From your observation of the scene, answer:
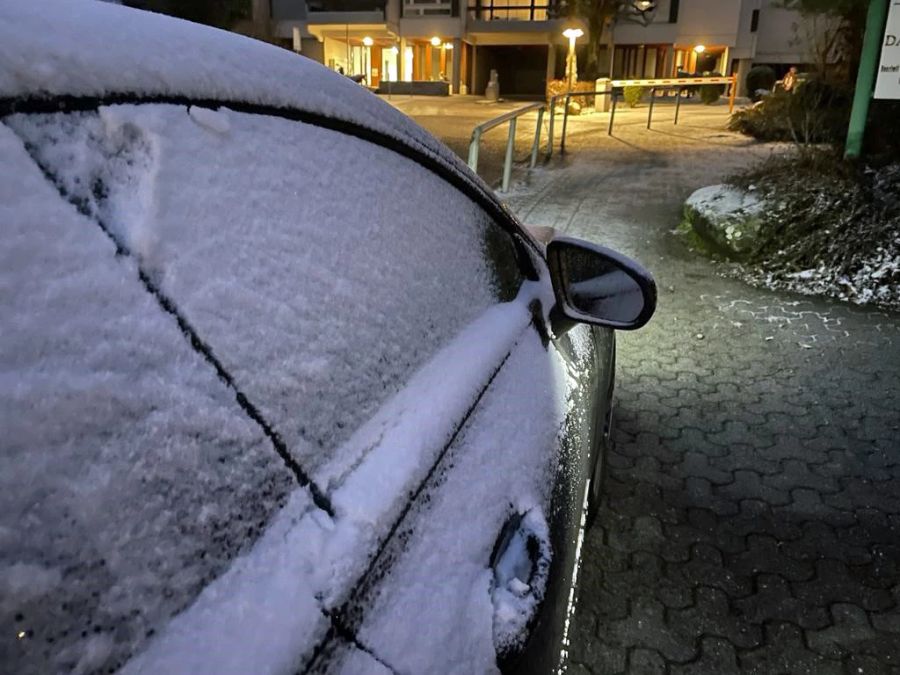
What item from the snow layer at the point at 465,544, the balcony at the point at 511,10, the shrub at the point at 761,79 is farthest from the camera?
the balcony at the point at 511,10

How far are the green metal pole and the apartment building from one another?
100ft

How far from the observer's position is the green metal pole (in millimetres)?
6785

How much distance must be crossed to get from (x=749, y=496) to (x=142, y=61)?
10.0 ft

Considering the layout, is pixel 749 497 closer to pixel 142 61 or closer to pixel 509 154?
pixel 142 61

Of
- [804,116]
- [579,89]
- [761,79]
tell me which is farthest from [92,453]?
[761,79]

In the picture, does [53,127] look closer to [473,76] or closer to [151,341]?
[151,341]

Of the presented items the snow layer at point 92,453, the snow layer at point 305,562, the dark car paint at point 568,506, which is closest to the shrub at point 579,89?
the dark car paint at point 568,506

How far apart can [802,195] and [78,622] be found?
765 centimetres

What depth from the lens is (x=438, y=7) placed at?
121 ft

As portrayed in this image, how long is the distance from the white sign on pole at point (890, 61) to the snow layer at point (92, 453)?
7864mm

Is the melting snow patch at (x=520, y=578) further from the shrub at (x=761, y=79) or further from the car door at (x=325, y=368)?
the shrub at (x=761, y=79)

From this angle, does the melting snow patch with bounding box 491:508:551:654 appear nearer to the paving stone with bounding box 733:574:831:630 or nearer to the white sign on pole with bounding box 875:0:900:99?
the paving stone with bounding box 733:574:831:630

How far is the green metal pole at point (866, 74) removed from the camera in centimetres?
679

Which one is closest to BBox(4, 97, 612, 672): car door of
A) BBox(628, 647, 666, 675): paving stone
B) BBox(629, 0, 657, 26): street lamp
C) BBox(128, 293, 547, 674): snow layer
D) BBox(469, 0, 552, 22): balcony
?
BBox(128, 293, 547, 674): snow layer
